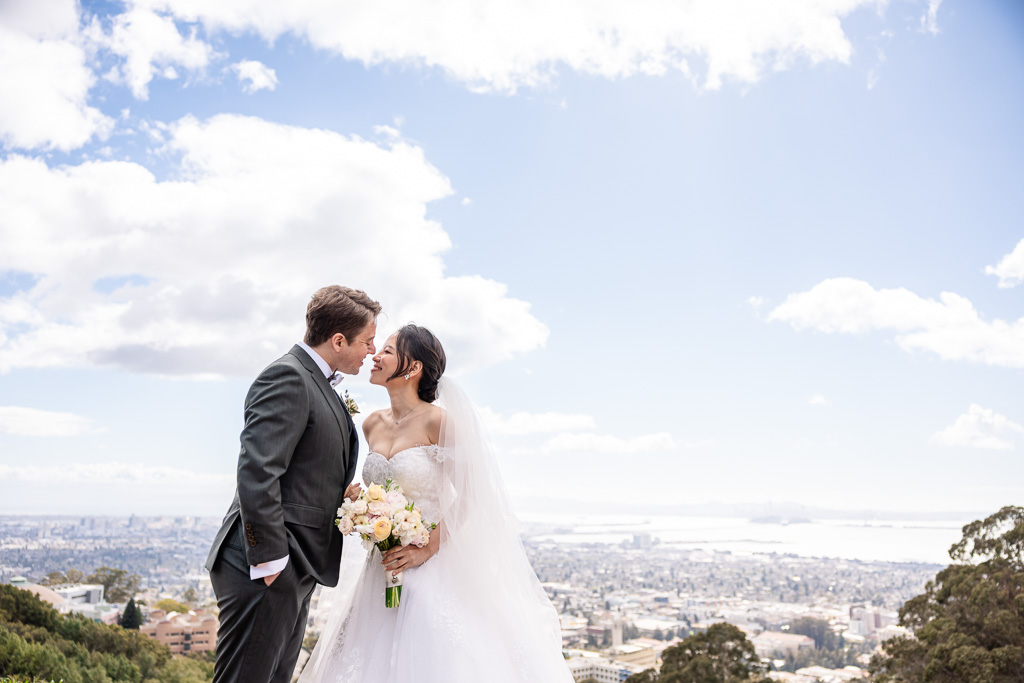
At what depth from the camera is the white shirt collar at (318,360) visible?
3.41m

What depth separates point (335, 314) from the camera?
3.42 metres

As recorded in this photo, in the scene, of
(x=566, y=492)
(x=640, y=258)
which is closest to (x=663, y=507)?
→ (x=566, y=492)

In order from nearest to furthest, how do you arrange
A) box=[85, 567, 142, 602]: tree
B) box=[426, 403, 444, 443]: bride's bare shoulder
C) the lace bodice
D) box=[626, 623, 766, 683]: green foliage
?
the lace bodice < box=[426, 403, 444, 443]: bride's bare shoulder < box=[626, 623, 766, 683]: green foliage < box=[85, 567, 142, 602]: tree

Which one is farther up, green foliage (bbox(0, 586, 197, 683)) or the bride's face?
the bride's face

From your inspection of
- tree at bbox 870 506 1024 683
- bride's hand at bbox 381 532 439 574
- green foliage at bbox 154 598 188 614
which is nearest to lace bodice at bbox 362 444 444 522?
bride's hand at bbox 381 532 439 574

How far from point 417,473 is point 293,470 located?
0.69 metres

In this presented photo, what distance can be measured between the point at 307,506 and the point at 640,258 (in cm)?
3206

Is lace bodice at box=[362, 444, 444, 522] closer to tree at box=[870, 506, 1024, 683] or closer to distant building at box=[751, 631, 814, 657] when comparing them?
tree at box=[870, 506, 1024, 683]

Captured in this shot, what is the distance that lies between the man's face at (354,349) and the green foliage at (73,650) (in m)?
6.89

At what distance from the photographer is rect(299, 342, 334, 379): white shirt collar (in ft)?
11.2

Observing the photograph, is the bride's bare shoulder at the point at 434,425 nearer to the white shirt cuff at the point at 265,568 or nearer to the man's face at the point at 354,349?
the man's face at the point at 354,349

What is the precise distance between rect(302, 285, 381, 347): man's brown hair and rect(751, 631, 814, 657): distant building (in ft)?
61.0

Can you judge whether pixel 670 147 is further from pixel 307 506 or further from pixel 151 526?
pixel 307 506

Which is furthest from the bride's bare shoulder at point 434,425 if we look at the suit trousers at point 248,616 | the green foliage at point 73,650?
the green foliage at point 73,650
